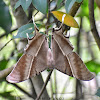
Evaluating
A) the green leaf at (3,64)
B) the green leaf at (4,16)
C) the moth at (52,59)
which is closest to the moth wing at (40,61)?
the moth at (52,59)

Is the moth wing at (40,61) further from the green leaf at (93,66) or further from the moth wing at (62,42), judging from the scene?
the green leaf at (93,66)

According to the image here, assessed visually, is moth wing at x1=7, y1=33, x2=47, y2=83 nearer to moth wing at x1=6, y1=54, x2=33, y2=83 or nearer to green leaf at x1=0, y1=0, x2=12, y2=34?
moth wing at x1=6, y1=54, x2=33, y2=83

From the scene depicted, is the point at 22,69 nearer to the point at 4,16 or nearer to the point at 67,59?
the point at 67,59

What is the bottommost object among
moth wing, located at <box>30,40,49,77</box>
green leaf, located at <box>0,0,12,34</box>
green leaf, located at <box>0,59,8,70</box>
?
green leaf, located at <box>0,59,8,70</box>

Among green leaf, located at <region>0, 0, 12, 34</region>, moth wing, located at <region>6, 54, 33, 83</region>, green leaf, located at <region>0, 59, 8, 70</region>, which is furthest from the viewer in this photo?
green leaf, located at <region>0, 59, 8, 70</region>

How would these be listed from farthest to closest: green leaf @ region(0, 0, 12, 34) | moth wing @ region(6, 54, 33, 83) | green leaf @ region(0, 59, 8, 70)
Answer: green leaf @ region(0, 59, 8, 70) → green leaf @ region(0, 0, 12, 34) → moth wing @ region(6, 54, 33, 83)

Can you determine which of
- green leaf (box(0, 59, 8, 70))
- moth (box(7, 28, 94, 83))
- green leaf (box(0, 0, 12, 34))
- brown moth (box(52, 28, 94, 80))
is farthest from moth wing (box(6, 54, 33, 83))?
green leaf (box(0, 59, 8, 70))
